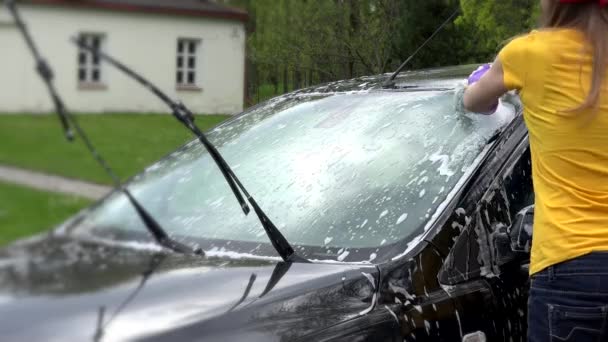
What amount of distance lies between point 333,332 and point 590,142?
744 millimetres

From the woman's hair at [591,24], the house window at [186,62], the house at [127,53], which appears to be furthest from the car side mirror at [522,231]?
the house window at [186,62]

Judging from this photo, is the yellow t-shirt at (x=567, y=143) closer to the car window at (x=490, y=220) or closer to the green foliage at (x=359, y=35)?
the car window at (x=490, y=220)

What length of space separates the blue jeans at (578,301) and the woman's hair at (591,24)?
0.37m

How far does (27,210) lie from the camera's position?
4.68 feet

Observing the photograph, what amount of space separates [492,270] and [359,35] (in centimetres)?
165

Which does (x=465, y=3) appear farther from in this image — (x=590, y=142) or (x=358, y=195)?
(x=590, y=142)

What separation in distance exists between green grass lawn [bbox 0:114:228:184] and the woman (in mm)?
801

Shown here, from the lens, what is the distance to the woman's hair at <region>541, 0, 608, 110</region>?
76.6 inches

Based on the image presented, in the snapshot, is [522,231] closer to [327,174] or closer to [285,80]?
[327,174]

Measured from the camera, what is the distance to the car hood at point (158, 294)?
1.54 m

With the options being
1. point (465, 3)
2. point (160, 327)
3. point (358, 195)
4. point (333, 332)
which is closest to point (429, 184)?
point (358, 195)

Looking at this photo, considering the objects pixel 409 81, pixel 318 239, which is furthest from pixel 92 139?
pixel 409 81

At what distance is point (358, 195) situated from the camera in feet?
7.96

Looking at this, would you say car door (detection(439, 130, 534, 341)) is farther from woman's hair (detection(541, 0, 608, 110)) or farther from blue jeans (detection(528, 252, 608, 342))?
woman's hair (detection(541, 0, 608, 110))
